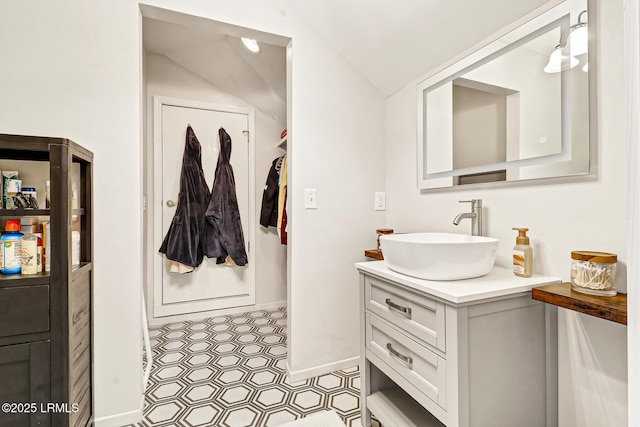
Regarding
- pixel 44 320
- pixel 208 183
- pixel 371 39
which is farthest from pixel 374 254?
pixel 208 183

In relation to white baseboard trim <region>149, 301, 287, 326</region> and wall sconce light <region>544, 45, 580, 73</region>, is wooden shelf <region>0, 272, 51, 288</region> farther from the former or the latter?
wall sconce light <region>544, 45, 580, 73</region>

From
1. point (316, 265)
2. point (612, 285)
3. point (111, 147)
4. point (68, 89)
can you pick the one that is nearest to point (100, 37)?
point (68, 89)

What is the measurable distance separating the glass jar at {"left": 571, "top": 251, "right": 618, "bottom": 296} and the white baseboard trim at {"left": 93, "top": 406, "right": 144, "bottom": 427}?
1.86 meters

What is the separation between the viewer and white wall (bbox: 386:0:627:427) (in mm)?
923

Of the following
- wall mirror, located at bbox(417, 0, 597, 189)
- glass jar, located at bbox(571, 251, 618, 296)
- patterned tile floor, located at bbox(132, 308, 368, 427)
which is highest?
wall mirror, located at bbox(417, 0, 597, 189)

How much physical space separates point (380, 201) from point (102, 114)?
1540 millimetres

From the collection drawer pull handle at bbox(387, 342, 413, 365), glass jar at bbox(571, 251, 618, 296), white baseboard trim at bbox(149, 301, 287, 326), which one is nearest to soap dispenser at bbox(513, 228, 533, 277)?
glass jar at bbox(571, 251, 618, 296)

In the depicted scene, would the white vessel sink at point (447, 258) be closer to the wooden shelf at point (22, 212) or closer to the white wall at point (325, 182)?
the white wall at point (325, 182)

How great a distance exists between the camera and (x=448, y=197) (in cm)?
154

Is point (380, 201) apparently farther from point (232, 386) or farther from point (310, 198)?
point (232, 386)

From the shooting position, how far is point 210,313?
2.80 metres

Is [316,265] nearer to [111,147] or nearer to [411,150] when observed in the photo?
[411,150]

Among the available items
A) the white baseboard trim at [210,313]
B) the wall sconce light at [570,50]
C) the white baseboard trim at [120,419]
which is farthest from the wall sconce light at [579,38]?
the white baseboard trim at [210,313]

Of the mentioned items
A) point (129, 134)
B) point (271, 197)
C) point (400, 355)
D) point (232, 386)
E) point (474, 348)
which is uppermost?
point (129, 134)
